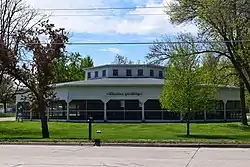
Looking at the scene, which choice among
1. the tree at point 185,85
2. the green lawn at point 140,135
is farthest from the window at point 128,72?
the tree at point 185,85

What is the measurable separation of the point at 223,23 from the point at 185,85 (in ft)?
16.5

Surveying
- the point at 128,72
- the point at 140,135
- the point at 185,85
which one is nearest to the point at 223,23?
the point at 185,85

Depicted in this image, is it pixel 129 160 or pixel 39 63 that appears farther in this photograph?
pixel 39 63

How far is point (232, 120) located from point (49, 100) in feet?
111

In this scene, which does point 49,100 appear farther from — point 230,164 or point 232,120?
point 232,120

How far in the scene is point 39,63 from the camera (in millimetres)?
29672

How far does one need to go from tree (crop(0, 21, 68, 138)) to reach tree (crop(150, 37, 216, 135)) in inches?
360

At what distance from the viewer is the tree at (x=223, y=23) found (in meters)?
31.6

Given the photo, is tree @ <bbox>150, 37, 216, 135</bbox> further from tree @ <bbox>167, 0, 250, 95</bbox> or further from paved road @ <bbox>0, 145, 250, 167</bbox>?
paved road @ <bbox>0, 145, 250, 167</bbox>

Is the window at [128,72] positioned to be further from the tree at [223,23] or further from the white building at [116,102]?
the tree at [223,23]

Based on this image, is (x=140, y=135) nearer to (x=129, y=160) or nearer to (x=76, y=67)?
(x=129, y=160)

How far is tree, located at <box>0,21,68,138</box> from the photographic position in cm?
2966

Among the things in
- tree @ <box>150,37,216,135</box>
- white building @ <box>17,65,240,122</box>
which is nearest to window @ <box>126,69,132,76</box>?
white building @ <box>17,65,240,122</box>

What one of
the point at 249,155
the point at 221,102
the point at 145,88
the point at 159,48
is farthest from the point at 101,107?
the point at 249,155
